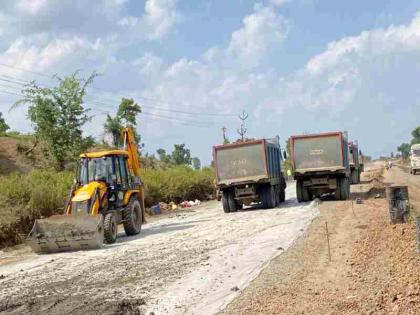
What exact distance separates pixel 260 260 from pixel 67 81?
25922 mm

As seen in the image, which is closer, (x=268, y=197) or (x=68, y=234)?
(x=68, y=234)

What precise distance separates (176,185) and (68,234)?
64.1ft

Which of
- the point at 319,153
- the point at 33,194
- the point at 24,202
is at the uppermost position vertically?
the point at 319,153

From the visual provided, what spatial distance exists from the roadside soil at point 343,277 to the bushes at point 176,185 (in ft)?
61.3

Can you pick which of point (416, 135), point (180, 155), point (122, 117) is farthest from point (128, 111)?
point (416, 135)

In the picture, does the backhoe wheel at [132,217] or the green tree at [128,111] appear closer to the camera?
the backhoe wheel at [132,217]

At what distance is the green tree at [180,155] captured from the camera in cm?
7878

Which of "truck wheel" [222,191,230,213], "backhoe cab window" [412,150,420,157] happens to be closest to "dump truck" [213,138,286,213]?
"truck wheel" [222,191,230,213]

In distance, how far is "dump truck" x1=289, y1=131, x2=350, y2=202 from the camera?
23.1m

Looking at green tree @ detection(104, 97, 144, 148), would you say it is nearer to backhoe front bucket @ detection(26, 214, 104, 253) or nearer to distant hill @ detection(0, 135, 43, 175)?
distant hill @ detection(0, 135, 43, 175)

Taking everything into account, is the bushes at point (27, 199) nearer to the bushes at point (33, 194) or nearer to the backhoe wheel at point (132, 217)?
the bushes at point (33, 194)

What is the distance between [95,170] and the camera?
52.4ft

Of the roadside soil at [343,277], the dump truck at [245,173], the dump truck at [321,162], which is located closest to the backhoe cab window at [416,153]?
the dump truck at [321,162]

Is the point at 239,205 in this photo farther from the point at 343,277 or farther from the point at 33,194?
the point at 343,277
